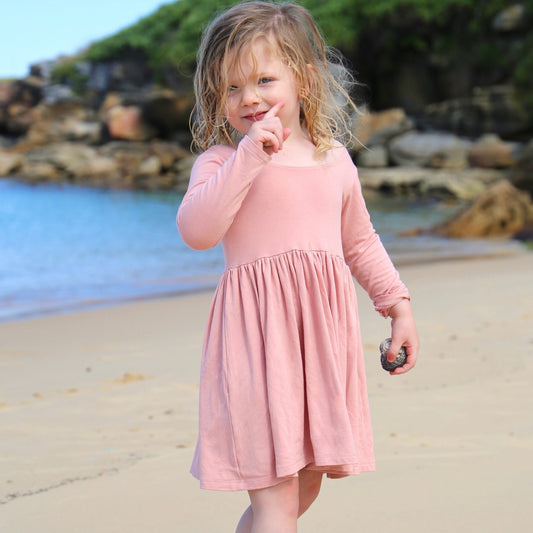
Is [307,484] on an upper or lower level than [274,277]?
lower

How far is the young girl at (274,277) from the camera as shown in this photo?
1.80 meters

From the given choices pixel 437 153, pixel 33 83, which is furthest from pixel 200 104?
pixel 33 83

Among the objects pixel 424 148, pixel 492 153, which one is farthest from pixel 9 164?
pixel 492 153

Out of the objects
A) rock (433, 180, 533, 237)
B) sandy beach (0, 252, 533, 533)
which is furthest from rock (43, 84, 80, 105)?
sandy beach (0, 252, 533, 533)

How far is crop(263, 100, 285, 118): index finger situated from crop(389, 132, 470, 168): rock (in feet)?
68.4

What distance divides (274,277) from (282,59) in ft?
1.69

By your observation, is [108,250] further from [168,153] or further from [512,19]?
[512,19]

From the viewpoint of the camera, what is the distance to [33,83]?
40875 mm

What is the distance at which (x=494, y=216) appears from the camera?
11.8m

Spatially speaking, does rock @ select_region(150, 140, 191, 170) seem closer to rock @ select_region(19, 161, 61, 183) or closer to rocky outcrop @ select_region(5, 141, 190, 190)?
rocky outcrop @ select_region(5, 141, 190, 190)

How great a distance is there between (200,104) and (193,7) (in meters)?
35.6

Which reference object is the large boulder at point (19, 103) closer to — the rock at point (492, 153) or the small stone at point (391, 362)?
the rock at point (492, 153)

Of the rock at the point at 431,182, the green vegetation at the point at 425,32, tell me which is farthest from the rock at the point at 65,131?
the rock at the point at 431,182

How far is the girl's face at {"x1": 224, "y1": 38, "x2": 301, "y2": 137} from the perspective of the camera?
1870 mm
